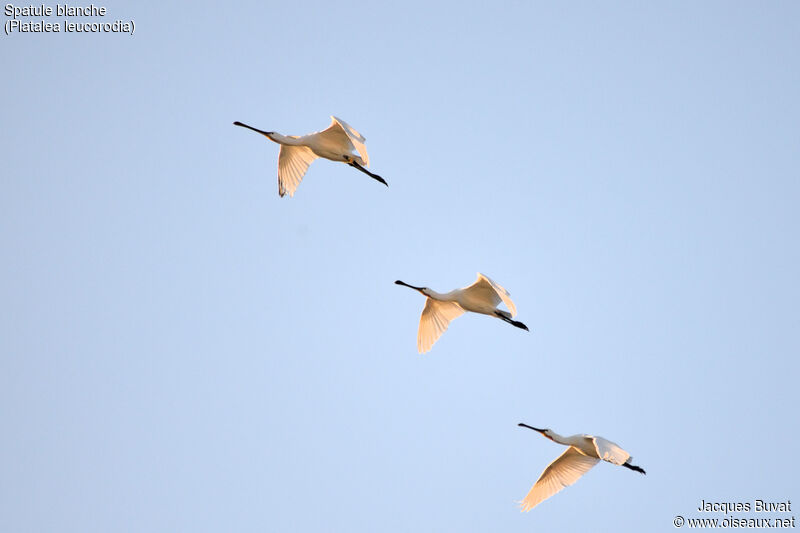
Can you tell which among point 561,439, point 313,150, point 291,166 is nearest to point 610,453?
point 561,439

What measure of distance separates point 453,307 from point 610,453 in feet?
15.5

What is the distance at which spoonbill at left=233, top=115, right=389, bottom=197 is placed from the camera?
18.4 metres

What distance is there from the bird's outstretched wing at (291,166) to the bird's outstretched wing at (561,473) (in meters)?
6.64

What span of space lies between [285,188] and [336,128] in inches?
92.4

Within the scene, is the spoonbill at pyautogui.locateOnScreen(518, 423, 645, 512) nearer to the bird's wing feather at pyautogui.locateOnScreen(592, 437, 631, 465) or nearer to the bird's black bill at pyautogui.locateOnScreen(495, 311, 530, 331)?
the bird's wing feather at pyautogui.locateOnScreen(592, 437, 631, 465)

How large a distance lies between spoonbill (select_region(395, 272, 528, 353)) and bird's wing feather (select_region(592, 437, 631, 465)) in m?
2.91

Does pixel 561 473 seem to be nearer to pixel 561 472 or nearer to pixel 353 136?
pixel 561 472

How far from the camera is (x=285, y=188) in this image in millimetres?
20859

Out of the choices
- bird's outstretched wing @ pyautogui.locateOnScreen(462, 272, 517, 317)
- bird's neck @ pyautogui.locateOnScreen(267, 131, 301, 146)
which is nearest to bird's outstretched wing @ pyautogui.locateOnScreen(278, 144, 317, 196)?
bird's neck @ pyautogui.locateOnScreen(267, 131, 301, 146)

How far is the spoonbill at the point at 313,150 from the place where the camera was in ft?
60.5

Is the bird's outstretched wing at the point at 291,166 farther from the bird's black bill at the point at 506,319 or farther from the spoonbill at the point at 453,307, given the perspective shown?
the bird's black bill at the point at 506,319

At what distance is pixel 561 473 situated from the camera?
19562mm

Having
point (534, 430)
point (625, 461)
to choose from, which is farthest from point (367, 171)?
point (625, 461)

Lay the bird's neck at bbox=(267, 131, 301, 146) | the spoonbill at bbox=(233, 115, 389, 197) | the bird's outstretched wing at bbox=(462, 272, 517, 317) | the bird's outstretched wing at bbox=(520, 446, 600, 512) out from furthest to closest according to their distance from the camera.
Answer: the bird's neck at bbox=(267, 131, 301, 146), the bird's outstretched wing at bbox=(520, 446, 600, 512), the bird's outstretched wing at bbox=(462, 272, 517, 317), the spoonbill at bbox=(233, 115, 389, 197)
